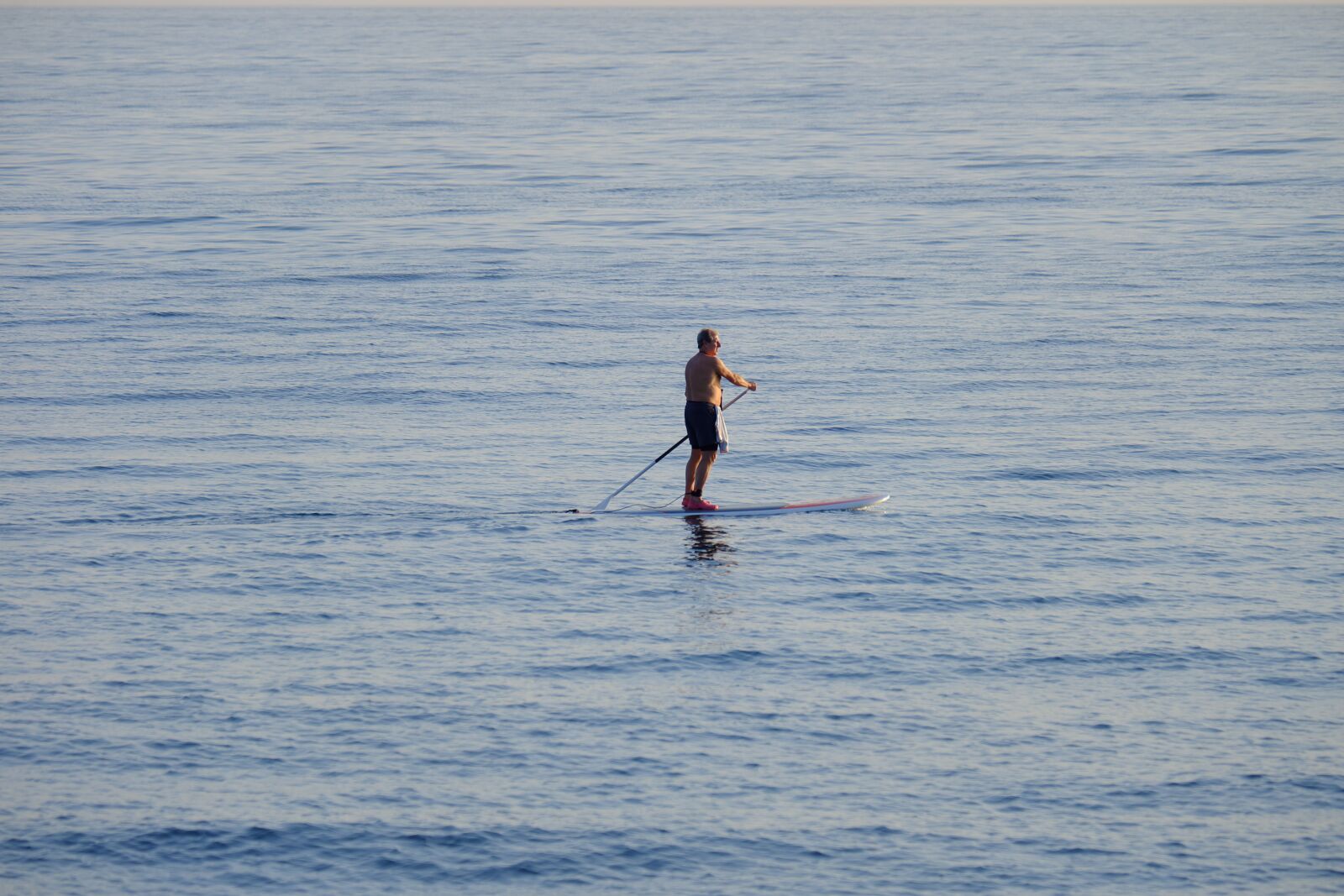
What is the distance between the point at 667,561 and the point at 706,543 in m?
0.79

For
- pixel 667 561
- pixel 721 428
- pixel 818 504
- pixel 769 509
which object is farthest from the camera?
pixel 818 504

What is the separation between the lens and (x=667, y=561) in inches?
734

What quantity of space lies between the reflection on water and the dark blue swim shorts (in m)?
1.00

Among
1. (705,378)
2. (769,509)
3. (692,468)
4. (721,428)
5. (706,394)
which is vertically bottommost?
(769,509)

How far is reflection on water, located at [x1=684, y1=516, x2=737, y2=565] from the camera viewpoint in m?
18.7

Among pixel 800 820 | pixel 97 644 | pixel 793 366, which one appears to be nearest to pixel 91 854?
pixel 97 644

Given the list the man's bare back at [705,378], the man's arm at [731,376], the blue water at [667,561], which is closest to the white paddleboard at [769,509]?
the blue water at [667,561]

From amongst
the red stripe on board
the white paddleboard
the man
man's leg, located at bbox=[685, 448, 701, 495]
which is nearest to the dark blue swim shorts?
the man

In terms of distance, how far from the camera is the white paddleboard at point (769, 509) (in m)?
20.2

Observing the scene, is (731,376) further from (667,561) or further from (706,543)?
(667,561)

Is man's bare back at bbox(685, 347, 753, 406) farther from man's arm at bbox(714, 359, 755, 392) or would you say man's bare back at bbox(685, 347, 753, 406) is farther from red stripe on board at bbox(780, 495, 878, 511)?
red stripe on board at bbox(780, 495, 878, 511)

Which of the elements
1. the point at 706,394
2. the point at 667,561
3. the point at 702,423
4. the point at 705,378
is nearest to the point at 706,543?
the point at 667,561

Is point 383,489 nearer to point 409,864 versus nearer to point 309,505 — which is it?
point 309,505

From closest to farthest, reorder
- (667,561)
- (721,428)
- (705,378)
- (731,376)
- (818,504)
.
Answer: (667,561) → (731,376) → (705,378) → (721,428) → (818,504)
